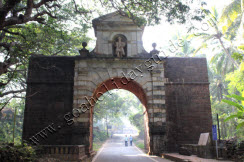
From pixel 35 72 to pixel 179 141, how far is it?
31.1ft

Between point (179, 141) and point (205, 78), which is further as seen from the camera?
point (205, 78)

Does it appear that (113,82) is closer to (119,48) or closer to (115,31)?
(119,48)

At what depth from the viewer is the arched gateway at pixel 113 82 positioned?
12.5 meters

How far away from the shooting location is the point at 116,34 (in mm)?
13758

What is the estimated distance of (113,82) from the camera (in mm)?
14250

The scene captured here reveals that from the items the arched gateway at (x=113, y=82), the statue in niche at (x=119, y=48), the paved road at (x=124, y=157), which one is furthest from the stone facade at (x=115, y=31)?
the paved road at (x=124, y=157)

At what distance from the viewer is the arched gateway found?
12.5 m

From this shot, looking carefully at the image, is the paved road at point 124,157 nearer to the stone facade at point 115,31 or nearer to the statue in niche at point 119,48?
the statue in niche at point 119,48

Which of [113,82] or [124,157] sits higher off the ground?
[113,82]

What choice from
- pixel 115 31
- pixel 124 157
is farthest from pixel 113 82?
pixel 124 157

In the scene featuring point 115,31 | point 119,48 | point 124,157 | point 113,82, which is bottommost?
point 124,157

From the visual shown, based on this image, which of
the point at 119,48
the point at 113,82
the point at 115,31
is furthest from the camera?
the point at 113,82

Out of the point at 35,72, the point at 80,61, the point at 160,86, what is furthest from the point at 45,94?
the point at 160,86

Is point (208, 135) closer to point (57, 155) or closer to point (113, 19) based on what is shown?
point (57, 155)
